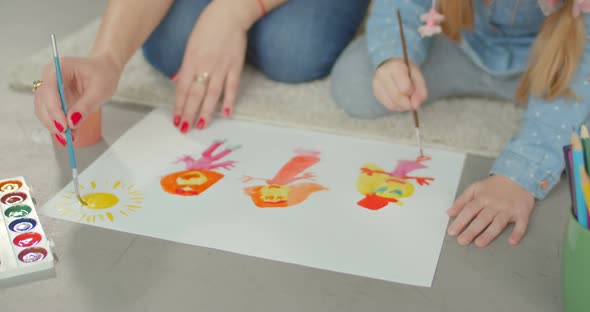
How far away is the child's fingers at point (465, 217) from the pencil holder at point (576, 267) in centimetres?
19

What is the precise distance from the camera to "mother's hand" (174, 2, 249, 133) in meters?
1.22

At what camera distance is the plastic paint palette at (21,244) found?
2.88 ft

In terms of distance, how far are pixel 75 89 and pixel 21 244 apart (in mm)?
272

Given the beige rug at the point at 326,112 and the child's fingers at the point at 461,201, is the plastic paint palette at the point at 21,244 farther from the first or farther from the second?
the child's fingers at the point at 461,201

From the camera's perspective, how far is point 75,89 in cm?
107

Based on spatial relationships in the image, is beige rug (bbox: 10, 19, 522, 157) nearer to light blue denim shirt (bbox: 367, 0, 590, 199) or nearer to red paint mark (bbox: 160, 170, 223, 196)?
light blue denim shirt (bbox: 367, 0, 590, 199)

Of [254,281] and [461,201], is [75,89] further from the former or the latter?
[461,201]

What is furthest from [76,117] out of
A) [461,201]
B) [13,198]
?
[461,201]

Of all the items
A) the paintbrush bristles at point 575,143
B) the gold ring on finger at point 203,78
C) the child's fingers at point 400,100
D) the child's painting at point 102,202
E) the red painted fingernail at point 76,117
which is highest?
the paintbrush bristles at point 575,143

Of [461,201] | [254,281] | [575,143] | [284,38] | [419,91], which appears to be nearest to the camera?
[575,143]

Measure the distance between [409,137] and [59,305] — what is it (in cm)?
62

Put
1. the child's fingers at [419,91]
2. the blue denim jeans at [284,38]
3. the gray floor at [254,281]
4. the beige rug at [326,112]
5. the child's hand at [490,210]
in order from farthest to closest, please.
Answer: the blue denim jeans at [284,38] < the beige rug at [326,112] < the child's fingers at [419,91] < the child's hand at [490,210] < the gray floor at [254,281]

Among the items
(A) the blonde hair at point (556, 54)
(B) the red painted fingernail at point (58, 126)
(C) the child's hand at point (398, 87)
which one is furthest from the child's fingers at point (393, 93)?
(B) the red painted fingernail at point (58, 126)

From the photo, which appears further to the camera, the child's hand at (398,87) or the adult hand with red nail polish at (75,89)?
the child's hand at (398,87)
